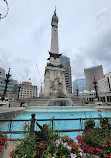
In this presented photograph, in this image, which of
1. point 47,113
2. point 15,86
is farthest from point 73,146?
point 15,86

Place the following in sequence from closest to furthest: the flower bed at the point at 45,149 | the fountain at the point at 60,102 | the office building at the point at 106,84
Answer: the flower bed at the point at 45,149 → the fountain at the point at 60,102 → the office building at the point at 106,84

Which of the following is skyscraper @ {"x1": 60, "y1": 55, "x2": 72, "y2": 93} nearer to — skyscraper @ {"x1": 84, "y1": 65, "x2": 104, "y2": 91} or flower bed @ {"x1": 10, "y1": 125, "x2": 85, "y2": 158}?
skyscraper @ {"x1": 84, "y1": 65, "x2": 104, "y2": 91}

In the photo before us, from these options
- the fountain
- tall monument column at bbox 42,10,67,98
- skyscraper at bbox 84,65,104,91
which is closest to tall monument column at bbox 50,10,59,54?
tall monument column at bbox 42,10,67,98

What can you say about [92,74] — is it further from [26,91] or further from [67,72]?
[26,91]

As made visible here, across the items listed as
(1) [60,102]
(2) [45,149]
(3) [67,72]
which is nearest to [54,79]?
(1) [60,102]

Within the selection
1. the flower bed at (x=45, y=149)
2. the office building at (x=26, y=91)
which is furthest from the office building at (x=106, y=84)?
Answer: the flower bed at (x=45, y=149)

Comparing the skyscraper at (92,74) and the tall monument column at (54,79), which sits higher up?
the skyscraper at (92,74)

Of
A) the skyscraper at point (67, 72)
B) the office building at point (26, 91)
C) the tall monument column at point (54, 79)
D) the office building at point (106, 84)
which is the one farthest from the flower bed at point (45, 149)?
the office building at point (26, 91)

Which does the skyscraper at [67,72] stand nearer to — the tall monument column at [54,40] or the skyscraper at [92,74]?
the skyscraper at [92,74]

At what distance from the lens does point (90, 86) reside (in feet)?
327

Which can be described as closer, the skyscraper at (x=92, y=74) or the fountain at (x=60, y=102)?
the fountain at (x=60, y=102)

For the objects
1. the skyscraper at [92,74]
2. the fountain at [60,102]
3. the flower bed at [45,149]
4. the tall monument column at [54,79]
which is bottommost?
the fountain at [60,102]

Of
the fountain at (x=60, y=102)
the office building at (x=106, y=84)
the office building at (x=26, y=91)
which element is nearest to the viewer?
the fountain at (x=60, y=102)

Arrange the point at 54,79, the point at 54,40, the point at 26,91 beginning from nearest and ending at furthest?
1. the point at 54,79
2. the point at 54,40
3. the point at 26,91
